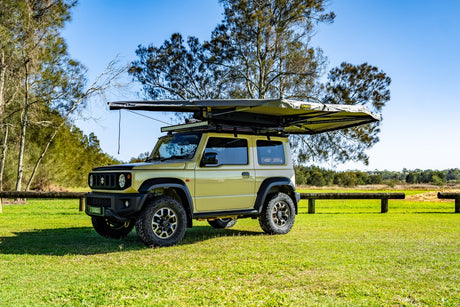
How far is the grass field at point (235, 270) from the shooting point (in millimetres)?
4156

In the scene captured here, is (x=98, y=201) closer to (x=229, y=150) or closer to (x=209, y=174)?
(x=209, y=174)

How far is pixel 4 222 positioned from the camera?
1135cm

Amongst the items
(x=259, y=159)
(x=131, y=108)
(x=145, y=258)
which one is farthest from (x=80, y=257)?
(x=259, y=159)

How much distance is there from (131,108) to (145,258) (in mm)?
3032

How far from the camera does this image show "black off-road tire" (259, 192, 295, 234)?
8.71 metres

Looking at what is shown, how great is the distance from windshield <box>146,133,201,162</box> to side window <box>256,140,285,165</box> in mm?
1485

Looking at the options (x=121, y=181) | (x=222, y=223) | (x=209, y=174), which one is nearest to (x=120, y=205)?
(x=121, y=181)

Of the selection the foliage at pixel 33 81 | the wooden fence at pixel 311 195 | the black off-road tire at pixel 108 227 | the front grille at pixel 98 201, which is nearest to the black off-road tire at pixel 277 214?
the black off-road tire at pixel 108 227

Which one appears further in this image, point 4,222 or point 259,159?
point 4,222

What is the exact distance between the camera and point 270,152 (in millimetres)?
9023

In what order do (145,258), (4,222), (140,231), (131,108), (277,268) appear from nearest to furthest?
(277,268) → (145,258) → (140,231) → (131,108) → (4,222)

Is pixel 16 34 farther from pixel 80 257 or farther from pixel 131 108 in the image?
pixel 80 257

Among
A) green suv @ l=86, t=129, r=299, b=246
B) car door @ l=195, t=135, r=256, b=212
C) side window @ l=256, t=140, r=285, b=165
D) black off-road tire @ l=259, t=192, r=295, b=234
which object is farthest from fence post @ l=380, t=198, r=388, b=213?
car door @ l=195, t=135, r=256, b=212

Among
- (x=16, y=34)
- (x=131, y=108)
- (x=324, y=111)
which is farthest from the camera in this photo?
(x=16, y=34)
